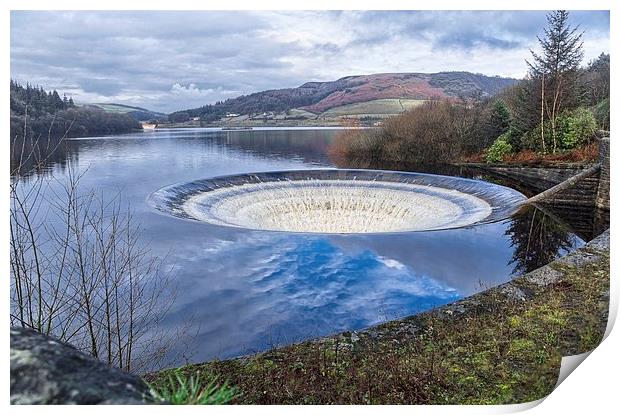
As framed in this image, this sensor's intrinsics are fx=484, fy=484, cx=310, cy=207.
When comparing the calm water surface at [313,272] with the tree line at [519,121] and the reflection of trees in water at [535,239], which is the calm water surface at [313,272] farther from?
the tree line at [519,121]

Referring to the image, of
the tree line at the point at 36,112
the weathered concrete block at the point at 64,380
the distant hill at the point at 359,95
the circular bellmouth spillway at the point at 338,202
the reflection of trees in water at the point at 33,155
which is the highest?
the distant hill at the point at 359,95

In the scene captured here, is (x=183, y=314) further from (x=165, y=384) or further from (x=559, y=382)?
(x=559, y=382)

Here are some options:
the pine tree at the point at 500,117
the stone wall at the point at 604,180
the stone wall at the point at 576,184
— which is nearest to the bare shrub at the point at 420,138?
the pine tree at the point at 500,117

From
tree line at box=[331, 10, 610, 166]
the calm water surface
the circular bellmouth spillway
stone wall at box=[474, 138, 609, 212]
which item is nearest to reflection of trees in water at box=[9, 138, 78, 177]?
the calm water surface

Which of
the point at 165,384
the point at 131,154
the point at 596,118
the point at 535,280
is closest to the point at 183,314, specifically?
the point at 165,384

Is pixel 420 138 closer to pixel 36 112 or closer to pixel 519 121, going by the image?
pixel 519 121

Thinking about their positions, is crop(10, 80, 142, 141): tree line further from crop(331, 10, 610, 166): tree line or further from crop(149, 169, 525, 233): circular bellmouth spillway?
crop(331, 10, 610, 166): tree line
